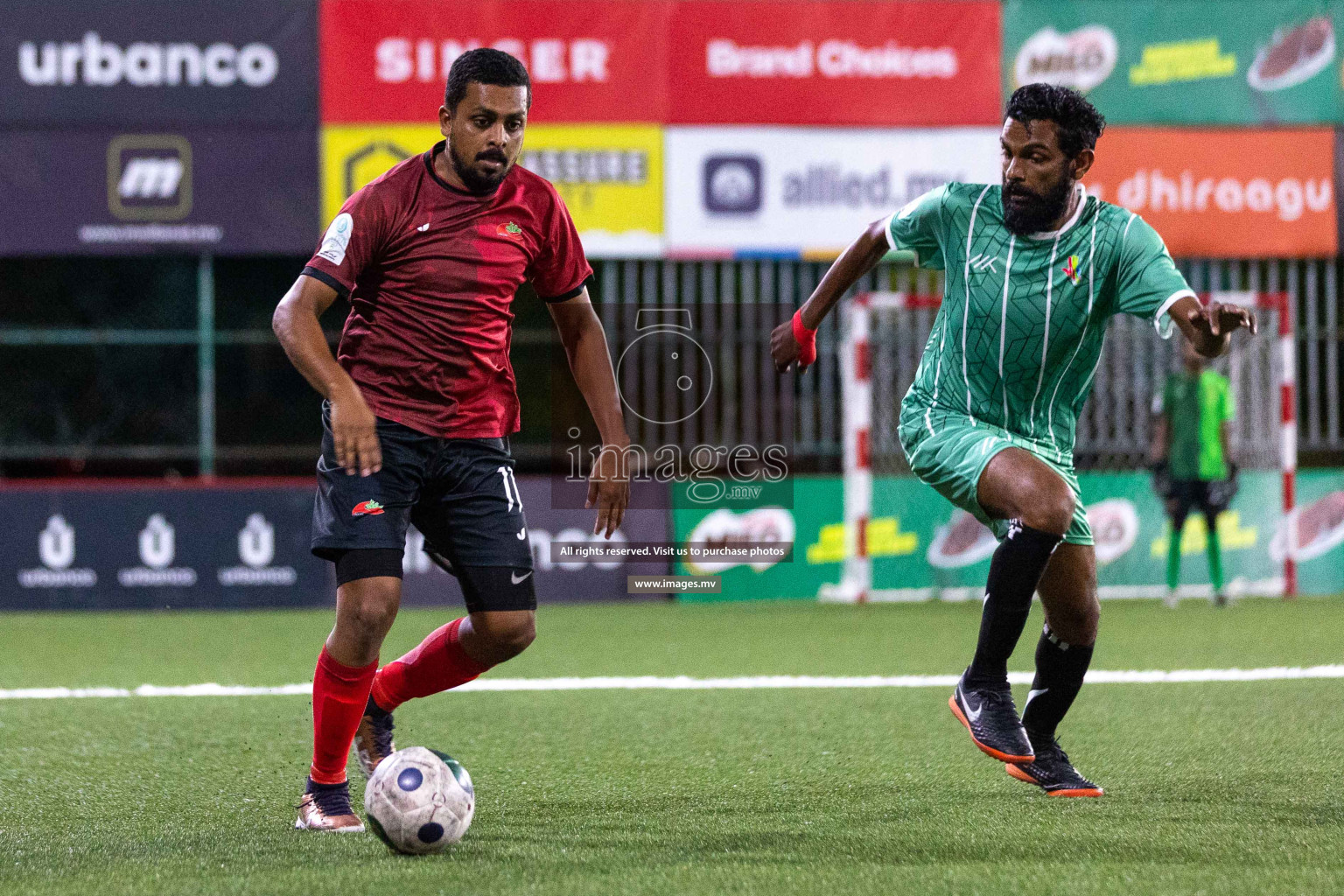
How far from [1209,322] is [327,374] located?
2352mm

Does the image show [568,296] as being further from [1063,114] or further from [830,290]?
[1063,114]

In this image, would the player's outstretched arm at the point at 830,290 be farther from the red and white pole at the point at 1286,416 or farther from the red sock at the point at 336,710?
the red and white pole at the point at 1286,416

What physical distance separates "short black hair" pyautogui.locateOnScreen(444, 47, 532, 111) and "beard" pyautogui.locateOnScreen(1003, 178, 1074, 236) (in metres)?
1.47

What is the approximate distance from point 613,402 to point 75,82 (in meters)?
9.56

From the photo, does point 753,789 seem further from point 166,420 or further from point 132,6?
point 166,420

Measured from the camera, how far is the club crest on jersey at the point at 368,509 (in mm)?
4609

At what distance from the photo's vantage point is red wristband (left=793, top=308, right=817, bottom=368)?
5.33 meters

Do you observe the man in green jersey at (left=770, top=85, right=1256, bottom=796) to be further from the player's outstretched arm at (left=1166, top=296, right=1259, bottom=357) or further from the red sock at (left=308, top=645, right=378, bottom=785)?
the red sock at (left=308, top=645, right=378, bottom=785)

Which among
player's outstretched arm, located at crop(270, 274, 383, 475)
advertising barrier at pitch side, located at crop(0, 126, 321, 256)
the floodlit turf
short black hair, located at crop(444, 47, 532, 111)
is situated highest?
advertising barrier at pitch side, located at crop(0, 126, 321, 256)

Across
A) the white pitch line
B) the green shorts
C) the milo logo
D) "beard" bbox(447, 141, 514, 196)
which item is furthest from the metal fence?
"beard" bbox(447, 141, 514, 196)

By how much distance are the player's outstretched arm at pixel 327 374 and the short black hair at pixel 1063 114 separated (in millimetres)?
2071

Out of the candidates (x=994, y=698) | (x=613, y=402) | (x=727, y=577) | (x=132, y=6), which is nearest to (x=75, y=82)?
(x=132, y=6)

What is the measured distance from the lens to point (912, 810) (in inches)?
197

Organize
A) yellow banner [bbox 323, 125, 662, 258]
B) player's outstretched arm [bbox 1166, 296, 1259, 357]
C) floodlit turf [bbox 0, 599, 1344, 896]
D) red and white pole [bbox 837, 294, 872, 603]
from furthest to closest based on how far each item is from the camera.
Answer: yellow banner [bbox 323, 125, 662, 258], red and white pole [bbox 837, 294, 872, 603], player's outstretched arm [bbox 1166, 296, 1259, 357], floodlit turf [bbox 0, 599, 1344, 896]
